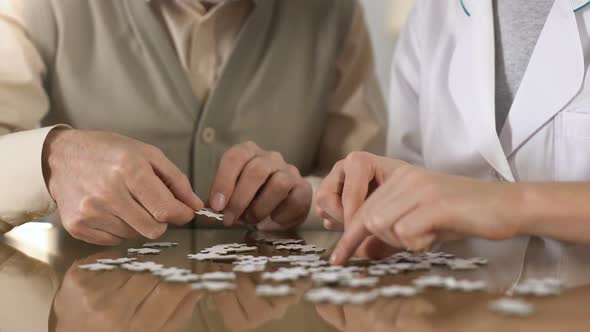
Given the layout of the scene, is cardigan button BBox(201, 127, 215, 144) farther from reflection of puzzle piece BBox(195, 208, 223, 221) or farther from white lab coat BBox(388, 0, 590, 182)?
white lab coat BBox(388, 0, 590, 182)

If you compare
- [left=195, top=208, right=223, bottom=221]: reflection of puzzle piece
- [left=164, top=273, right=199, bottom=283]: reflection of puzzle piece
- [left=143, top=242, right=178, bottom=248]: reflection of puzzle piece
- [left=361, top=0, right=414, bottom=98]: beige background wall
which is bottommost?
[left=143, top=242, right=178, bottom=248]: reflection of puzzle piece

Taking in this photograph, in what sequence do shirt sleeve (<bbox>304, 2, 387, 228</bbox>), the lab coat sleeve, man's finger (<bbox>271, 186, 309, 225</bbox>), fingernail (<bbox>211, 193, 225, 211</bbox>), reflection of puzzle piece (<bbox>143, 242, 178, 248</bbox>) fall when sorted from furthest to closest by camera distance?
shirt sleeve (<bbox>304, 2, 387, 228</bbox>) → the lab coat sleeve → man's finger (<bbox>271, 186, 309, 225</bbox>) → fingernail (<bbox>211, 193, 225, 211</bbox>) → reflection of puzzle piece (<bbox>143, 242, 178, 248</bbox>)

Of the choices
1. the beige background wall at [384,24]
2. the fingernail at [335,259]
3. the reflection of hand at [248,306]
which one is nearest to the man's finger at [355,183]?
the fingernail at [335,259]

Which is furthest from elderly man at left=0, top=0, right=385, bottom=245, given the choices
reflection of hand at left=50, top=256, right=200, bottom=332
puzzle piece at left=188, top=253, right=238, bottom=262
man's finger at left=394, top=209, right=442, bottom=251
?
man's finger at left=394, top=209, right=442, bottom=251

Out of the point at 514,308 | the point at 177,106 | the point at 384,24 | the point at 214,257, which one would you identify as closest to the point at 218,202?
the point at 214,257

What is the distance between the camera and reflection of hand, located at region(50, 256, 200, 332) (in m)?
0.73

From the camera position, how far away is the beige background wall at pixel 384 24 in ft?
12.2

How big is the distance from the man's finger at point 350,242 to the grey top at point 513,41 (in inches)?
21.2

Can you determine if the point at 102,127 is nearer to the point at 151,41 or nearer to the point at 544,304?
the point at 151,41

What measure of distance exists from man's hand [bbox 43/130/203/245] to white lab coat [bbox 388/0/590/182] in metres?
0.56

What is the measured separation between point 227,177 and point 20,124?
0.56m

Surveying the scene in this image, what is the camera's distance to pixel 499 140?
1.33 meters

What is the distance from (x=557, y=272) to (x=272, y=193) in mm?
661

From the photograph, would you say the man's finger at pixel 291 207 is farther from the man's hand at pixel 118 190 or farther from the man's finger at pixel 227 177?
the man's hand at pixel 118 190
